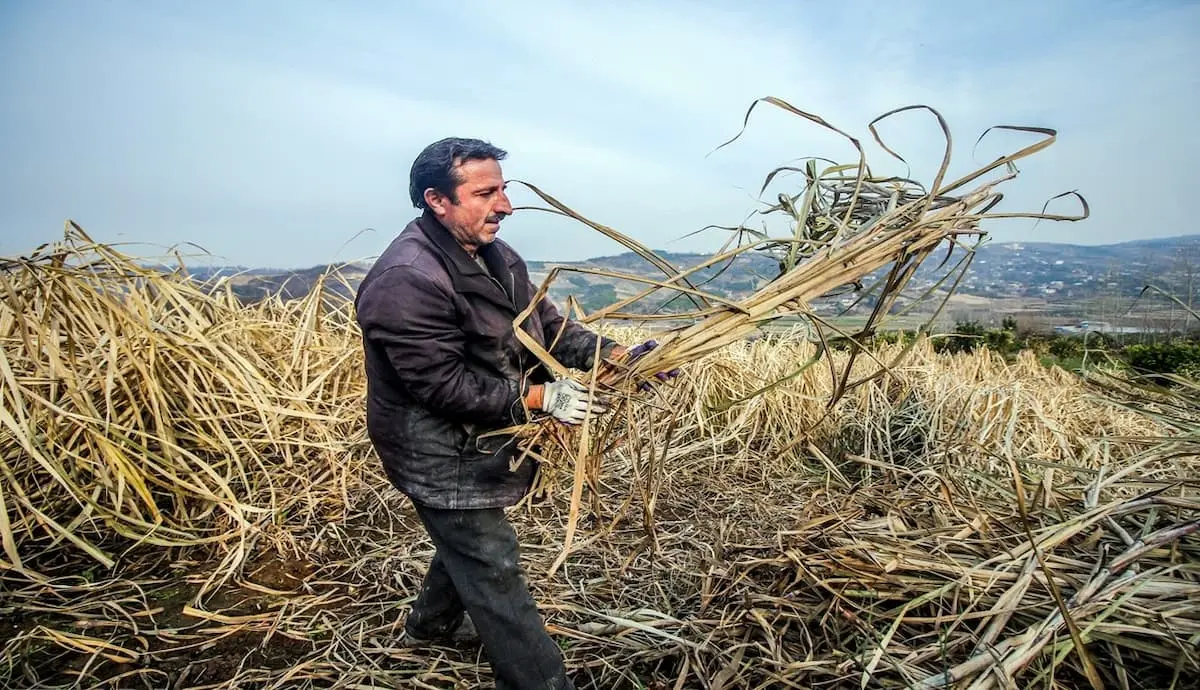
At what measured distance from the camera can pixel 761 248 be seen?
6.29 feet

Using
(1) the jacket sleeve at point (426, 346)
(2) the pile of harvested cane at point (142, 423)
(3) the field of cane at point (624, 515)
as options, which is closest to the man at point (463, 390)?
(1) the jacket sleeve at point (426, 346)

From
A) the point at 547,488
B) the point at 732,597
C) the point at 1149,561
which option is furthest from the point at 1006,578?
the point at 547,488

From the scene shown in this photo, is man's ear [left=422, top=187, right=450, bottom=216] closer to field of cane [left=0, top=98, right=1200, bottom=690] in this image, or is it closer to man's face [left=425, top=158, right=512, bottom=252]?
man's face [left=425, top=158, right=512, bottom=252]

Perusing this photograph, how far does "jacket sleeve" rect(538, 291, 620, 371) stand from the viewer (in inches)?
89.8

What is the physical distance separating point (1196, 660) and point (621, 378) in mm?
1427

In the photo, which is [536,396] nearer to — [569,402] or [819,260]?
[569,402]

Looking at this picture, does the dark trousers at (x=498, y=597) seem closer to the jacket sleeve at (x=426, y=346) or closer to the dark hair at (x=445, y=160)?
the jacket sleeve at (x=426, y=346)

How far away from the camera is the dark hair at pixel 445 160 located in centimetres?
199

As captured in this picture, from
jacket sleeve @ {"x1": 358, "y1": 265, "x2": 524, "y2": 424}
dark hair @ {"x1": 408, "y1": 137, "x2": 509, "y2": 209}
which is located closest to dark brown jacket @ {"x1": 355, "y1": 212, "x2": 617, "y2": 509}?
jacket sleeve @ {"x1": 358, "y1": 265, "x2": 524, "y2": 424}

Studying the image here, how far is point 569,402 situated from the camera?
1803mm

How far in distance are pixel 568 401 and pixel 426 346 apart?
16.0 inches

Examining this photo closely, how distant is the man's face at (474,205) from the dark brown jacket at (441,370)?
0.05 metres

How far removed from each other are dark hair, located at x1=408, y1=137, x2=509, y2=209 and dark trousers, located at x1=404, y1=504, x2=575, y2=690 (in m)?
0.96

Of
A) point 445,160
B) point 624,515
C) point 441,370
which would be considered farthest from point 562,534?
point 445,160
